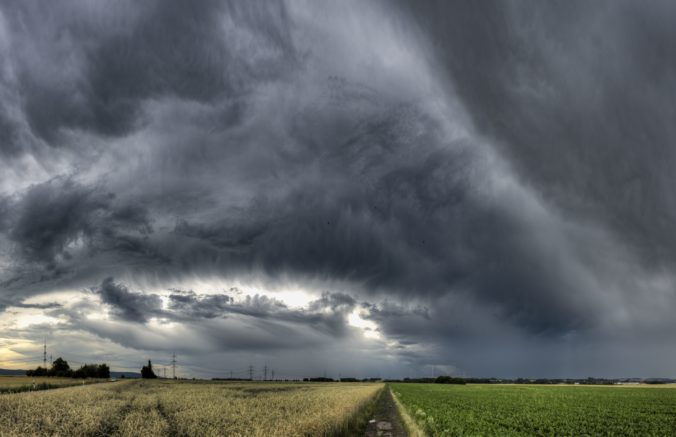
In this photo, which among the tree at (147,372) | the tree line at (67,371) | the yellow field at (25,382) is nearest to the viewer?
the yellow field at (25,382)

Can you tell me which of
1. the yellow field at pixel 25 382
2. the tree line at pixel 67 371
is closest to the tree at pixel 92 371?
the tree line at pixel 67 371

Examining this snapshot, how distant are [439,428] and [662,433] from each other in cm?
1583

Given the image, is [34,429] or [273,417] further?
[273,417]

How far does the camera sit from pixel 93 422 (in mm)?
22812

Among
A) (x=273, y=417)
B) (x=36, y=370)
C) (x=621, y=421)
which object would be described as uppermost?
(x=273, y=417)

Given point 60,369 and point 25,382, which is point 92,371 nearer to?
point 60,369

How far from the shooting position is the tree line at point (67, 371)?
518 feet

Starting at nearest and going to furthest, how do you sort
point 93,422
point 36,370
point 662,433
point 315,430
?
point 315,430
point 93,422
point 662,433
point 36,370

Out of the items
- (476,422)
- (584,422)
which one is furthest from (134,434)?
(584,422)

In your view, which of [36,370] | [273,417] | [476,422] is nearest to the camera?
[273,417]

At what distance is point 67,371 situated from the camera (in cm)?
16038

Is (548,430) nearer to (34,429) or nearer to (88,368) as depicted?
(34,429)

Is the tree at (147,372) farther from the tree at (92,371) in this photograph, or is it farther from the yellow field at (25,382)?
the yellow field at (25,382)

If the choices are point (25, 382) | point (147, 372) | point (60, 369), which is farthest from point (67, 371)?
point (25, 382)
